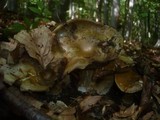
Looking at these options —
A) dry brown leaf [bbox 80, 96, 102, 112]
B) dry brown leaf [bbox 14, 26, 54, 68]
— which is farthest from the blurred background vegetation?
dry brown leaf [bbox 80, 96, 102, 112]

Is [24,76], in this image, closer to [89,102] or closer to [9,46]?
[9,46]

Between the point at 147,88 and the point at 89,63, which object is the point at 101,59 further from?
the point at 147,88

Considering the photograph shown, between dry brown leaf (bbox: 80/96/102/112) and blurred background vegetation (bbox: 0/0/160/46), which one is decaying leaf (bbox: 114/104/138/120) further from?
blurred background vegetation (bbox: 0/0/160/46)

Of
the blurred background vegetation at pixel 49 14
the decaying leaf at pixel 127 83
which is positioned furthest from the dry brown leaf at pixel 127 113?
the blurred background vegetation at pixel 49 14

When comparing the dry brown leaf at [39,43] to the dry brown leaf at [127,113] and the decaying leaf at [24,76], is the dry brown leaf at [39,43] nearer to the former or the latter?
the decaying leaf at [24,76]

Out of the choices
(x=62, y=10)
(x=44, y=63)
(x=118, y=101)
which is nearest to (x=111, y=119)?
(x=118, y=101)
